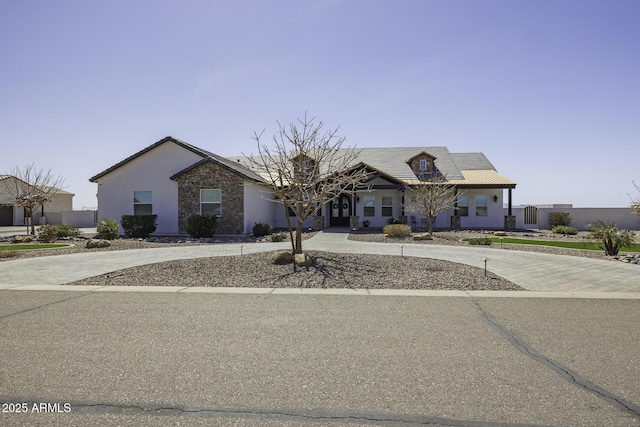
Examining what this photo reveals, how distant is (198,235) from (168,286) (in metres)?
12.6

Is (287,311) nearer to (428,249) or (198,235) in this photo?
(428,249)

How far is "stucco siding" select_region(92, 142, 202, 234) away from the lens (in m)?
24.2

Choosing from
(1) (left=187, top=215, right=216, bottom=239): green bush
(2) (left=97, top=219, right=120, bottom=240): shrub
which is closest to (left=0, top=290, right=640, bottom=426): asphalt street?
(1) (left=187, top=215, right=216, bottom=239): green bush

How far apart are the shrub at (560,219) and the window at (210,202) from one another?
24.3 metres

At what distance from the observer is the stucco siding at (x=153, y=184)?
79.4 ft

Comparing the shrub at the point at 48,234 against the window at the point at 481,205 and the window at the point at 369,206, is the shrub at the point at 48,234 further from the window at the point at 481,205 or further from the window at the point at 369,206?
the window at the point at 481,205

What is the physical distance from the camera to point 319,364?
184 inches

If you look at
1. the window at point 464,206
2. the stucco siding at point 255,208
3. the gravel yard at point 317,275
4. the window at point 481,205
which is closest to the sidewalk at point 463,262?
the gravel yard at point 317,275

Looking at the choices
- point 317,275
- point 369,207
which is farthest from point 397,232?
point 317,275

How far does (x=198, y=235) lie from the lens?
2175 centimetres

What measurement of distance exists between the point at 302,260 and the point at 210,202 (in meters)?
13.2

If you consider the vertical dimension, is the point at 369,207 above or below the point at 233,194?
below

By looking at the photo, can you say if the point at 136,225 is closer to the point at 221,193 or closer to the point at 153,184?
the point at 153,184

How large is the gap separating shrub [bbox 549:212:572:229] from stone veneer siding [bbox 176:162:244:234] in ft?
76.2
